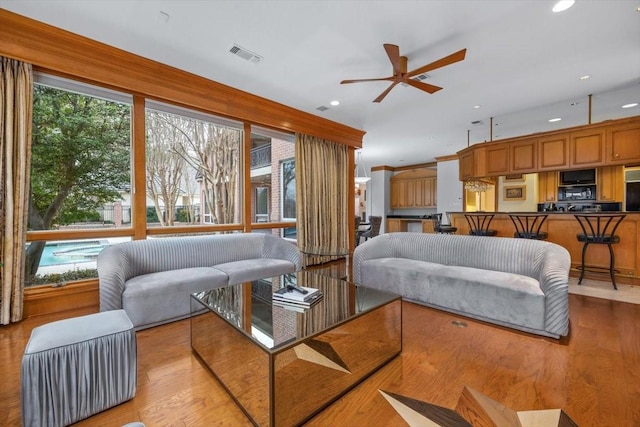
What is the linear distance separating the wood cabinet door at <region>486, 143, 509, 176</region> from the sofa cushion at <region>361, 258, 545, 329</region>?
374cm

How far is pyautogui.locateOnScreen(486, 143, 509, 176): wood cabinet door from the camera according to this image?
18.7ft

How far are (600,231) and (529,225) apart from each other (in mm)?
863

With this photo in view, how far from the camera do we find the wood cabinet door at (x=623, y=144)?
4.34 meters

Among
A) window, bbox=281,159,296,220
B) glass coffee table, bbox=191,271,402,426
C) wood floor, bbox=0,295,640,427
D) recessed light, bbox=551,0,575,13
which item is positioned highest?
recessed light, bbox=551,0,575,13

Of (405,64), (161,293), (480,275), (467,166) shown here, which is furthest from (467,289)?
(467,166)

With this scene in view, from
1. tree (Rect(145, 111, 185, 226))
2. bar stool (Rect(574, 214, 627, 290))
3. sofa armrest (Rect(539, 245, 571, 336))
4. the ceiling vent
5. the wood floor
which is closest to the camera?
the wood floor

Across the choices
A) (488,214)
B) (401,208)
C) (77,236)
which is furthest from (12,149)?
(401,208)

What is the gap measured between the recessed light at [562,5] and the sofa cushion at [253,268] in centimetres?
356

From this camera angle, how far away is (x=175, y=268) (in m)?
3.18

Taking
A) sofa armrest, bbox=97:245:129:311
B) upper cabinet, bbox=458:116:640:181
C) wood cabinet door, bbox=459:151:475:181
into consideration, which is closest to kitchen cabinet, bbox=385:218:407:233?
wood cabinet door, bbox=459:151:475:181

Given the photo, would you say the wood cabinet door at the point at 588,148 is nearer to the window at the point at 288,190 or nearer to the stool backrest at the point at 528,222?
the stool backrest at the point at 528,222

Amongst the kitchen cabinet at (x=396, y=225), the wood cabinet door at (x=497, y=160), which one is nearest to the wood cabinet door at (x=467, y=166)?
the wood cabinet door at (x=497, y=160)

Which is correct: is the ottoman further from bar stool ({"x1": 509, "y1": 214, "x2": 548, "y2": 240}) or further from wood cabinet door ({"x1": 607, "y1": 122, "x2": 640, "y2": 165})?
wood cabinet door ({"x1": 607, "y1": 122, "x2": 640, "y2": 165})

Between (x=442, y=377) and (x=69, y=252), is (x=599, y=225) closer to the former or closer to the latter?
(x=442, y=377)
